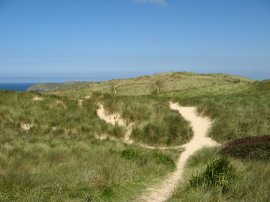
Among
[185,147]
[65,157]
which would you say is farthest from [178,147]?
[65,157]

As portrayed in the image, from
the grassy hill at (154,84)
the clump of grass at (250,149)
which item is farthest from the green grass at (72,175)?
the grassy hill at (154,84)

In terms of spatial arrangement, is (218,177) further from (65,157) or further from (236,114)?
(236,114)

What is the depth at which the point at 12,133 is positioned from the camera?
22.8m

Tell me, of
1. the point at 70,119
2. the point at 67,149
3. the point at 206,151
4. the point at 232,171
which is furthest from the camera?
the point at 70,119

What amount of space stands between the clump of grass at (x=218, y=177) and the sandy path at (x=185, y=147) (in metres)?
0.85

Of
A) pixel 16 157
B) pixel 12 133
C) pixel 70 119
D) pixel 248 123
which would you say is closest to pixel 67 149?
pixel 16 157

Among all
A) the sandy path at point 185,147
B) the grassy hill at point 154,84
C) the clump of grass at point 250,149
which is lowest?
the sandy path at point 185,147

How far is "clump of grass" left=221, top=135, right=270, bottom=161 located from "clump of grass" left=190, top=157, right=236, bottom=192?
10.3ft

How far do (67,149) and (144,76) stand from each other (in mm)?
49281

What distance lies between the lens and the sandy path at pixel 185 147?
10.7 meters

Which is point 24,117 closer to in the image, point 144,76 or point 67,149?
point 67,149

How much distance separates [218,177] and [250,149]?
5.26m

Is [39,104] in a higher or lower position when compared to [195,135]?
higher

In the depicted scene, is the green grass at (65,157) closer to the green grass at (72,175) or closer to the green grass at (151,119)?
the green grass at (72,175)
